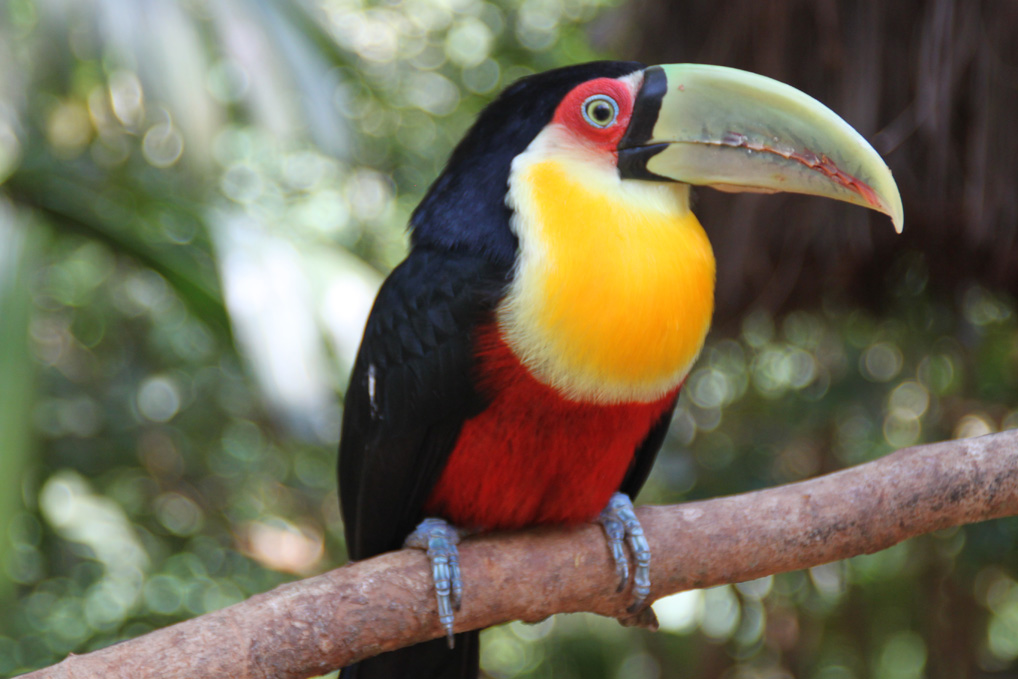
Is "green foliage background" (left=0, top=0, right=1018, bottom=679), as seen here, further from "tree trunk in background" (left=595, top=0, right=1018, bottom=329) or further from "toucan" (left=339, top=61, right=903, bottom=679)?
"toucan" (left=339, top=61, right=903, bottom=679)

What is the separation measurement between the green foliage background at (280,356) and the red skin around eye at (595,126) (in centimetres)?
97

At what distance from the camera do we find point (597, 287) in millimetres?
1693

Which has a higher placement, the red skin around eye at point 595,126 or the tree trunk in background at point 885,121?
the tree trunk in background at point 885,121

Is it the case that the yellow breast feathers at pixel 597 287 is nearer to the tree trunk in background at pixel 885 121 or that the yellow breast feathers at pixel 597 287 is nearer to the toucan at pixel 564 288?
the toucan at pixel 564 288

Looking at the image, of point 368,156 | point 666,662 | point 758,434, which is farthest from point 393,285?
point 666,662

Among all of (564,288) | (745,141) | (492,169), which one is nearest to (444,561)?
(564,288)

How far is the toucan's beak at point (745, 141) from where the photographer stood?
1.75 m

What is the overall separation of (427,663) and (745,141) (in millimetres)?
1394

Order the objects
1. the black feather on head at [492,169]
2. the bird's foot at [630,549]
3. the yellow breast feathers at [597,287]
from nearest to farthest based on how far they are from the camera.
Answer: the yellow breast feathers at [597,287]
the black feather on head at [492,169]
the bird's foot at [630,549]

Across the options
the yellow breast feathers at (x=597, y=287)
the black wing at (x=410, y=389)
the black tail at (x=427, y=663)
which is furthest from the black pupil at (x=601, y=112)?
the black tail at (x=427, y=663)

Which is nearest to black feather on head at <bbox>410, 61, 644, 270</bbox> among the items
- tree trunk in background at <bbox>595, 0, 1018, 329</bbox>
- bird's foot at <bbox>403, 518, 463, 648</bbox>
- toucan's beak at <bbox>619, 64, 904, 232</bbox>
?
toucan's beak at <bbox>619, 64, 904, 232</bbox>

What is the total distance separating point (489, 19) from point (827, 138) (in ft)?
12.5

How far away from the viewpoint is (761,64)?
9.98 ft

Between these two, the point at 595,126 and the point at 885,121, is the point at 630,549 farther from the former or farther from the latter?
the point at 885,121
